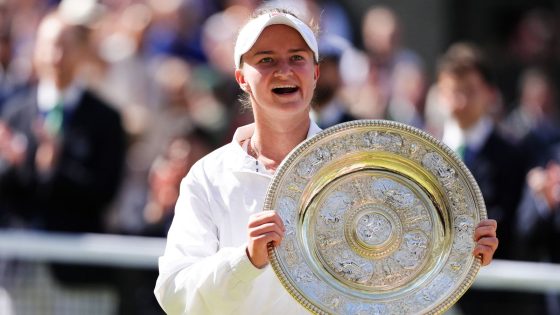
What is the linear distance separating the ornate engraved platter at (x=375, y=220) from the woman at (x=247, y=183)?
0.20 m

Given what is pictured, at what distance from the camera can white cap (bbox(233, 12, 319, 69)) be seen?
15.5 feet

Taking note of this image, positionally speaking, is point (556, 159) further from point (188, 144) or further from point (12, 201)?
point (12, 201)

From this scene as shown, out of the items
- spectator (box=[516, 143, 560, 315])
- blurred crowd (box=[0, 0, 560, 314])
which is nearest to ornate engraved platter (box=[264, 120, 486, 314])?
blurred crowd (box=[0, 0, 560, 314])

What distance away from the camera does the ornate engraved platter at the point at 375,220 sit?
14.7 feet

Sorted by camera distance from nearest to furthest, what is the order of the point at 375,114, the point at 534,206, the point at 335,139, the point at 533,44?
the point at 335,139 < the point at 534,206 < the point at 375,114 < the point at 533,44

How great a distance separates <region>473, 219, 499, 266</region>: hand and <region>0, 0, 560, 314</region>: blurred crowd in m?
3.37

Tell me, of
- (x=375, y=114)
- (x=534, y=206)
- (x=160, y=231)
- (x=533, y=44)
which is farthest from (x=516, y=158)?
(x=533, y=44)

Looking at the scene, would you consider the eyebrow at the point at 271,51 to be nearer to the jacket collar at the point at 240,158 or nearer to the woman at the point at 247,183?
the woman at the point at 247,183

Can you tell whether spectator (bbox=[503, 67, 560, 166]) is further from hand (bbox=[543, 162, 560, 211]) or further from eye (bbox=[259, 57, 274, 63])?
eye (bbox=[259, 57, 274, 63])

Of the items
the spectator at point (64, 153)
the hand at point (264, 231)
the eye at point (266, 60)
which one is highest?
the eye at point (266, 60)

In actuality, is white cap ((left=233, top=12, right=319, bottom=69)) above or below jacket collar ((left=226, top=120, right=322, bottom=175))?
above

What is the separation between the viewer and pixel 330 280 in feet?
14.9

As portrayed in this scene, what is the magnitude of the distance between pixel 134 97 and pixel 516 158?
2.84 meters

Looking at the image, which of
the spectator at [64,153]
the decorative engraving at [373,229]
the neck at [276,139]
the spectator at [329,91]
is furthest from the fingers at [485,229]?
the spectator at [64,153]
